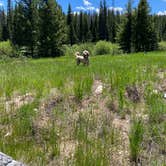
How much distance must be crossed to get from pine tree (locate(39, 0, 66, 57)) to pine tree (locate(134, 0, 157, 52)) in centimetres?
1028

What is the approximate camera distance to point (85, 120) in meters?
5.79

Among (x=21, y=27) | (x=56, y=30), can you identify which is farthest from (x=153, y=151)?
(x=21, y=27)

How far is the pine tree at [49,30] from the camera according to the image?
134 ft

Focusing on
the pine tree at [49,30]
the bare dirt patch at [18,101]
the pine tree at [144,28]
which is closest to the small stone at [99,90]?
the bare dirt patch at [18,101]

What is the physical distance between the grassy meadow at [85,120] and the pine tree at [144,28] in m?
38.1

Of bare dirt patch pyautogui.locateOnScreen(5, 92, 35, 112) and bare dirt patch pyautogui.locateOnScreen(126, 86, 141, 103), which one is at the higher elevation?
bare dirt patch pyautogui.locateOnScreen(126, 86, 141, 103)

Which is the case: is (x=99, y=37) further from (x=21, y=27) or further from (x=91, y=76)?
(x=91, y=76)

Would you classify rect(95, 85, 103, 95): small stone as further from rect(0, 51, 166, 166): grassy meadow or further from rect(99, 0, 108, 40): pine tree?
rect(99, 0, 108, 40): pine tree

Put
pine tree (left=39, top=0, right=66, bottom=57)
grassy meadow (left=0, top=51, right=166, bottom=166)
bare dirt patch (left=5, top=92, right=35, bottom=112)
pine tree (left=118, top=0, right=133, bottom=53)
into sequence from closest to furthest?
1. grassy meadow (left=0, top=51, right=166, bottom=166)
2. bare dirt patch (left=5, top=92, right=35, bottom=112)
3. pine tree (left=39, top=0, right=66, bottom=57)
4. pine tree (left=118, top=0, right=133, bottom=53)

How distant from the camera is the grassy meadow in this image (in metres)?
4.92

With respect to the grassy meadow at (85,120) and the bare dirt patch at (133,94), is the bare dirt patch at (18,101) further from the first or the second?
the bare dirt patch at (133,94)

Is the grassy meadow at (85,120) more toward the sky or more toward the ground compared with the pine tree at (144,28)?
more toward the ground

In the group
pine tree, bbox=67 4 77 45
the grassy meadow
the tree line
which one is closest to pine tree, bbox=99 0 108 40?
pine tree, bbox=67 4 77 45

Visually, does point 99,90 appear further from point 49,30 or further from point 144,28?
point 144,28
